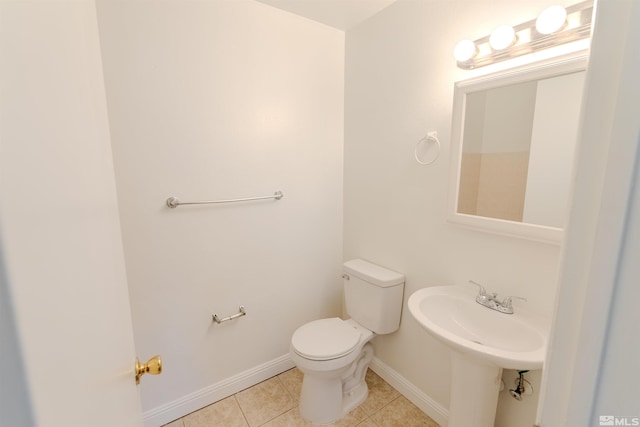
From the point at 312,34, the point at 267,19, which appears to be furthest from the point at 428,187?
the point at 267,19

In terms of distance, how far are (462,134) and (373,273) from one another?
95cm

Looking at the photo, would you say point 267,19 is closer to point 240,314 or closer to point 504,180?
point 504,180

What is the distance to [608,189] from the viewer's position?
297mm

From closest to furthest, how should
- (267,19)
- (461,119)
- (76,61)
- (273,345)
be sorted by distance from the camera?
(76,61)
(461,119)
(267,19)
(273,345)

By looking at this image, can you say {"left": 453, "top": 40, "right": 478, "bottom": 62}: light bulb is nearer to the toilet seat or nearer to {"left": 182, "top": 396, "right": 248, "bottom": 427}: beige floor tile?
the toilet seat

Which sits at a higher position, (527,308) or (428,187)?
(428,187)

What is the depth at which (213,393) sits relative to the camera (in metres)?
1.74

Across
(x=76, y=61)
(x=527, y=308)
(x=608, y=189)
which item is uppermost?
(x=76, y=61)

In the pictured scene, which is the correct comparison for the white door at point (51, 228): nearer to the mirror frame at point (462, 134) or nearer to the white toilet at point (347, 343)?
the white toilet at point (347, 343)

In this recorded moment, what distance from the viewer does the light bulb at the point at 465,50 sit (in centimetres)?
124

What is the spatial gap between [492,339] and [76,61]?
1607 millimetres

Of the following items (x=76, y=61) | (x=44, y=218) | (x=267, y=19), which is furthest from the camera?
(x=267, y=19)

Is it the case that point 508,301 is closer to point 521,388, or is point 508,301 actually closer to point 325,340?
point 521,388

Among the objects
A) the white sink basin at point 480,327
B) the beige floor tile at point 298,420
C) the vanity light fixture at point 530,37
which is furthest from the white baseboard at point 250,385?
the vanity light fixture at point 530,37
